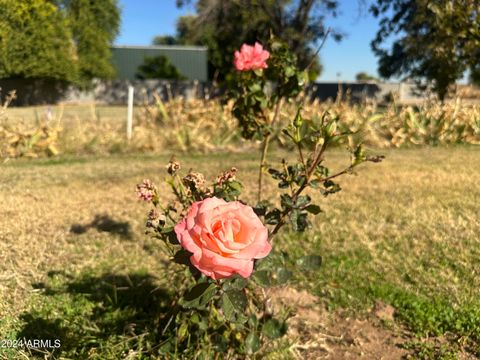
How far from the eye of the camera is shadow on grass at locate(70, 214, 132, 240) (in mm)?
3571

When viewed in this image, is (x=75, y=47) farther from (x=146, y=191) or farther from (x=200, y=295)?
(x=200, y=295)

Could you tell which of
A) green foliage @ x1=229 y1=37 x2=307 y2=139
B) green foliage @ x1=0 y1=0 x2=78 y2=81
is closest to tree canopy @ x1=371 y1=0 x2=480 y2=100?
green foliage @ x1=229 y1=37 x2=307 y2=139

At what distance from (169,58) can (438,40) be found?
1190 inches

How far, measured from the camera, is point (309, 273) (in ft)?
9.68

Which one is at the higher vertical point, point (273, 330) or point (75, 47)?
point (75, 47)

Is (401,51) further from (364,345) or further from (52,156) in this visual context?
(364,345)

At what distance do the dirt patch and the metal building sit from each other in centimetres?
3546

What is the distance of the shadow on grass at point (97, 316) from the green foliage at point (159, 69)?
33.6 m

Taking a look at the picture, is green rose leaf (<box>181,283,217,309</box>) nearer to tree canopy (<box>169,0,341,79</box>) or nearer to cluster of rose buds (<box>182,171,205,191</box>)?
cluster of rose buds (<box>182,171,205,191</box>)

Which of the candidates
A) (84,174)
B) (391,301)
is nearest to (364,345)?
(391,301)

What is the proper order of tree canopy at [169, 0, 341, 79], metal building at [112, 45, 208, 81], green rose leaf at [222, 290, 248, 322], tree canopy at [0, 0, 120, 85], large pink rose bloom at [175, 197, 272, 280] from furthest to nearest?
metal building at [112, 45, 208, 81], tree canopy at [0, 0, 120, 85], tree canopy at [169, 0, 341, 79], green rose leaf at [222, 290, 248, 322], large pink rose bloom at [175, 197, 272, 280]

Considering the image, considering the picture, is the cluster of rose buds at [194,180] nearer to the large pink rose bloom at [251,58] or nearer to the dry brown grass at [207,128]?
the large pink rose bloom at [251,58]

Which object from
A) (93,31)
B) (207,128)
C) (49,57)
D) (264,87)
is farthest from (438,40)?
(93,31)

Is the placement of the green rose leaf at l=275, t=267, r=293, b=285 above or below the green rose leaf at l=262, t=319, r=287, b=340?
above
